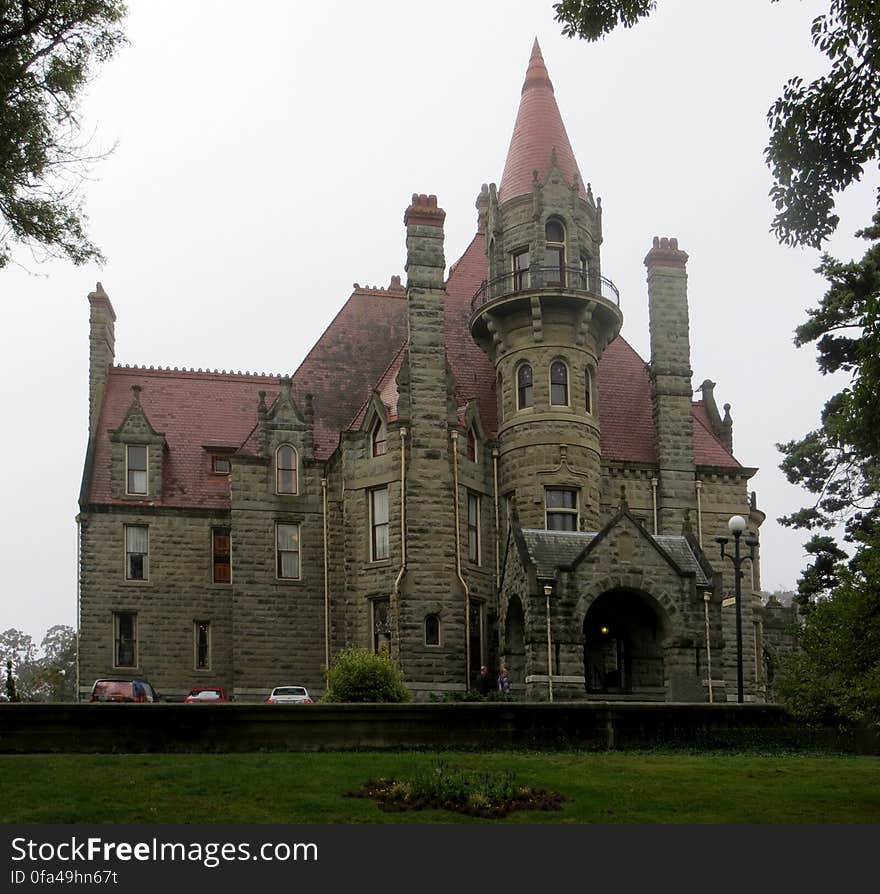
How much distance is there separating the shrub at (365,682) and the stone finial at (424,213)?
17.4m

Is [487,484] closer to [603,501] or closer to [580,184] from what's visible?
[603,501]

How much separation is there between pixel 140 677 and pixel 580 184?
71.7ft

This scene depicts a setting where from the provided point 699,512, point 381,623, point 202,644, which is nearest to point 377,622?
point 381,623

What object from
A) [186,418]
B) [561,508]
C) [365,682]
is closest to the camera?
[365,682]

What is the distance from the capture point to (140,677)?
144 feet

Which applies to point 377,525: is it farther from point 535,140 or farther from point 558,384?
point 535,140

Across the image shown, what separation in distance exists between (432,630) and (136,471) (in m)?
12.4

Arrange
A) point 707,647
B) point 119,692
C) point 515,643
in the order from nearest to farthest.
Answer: point 119,692 < point 707,647 < point 515,643

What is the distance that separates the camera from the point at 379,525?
41.6m

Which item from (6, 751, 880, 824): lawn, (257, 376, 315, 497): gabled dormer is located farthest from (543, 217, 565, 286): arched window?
(6, 751, 880, 824): lawn

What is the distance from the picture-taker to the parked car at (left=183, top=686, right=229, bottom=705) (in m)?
41.1

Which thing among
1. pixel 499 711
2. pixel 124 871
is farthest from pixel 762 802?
pixel 124 871

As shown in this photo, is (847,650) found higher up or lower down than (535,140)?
lower down

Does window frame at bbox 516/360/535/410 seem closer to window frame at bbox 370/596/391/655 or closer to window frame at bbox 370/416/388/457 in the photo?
window frame at bbox 370/416/388/457
